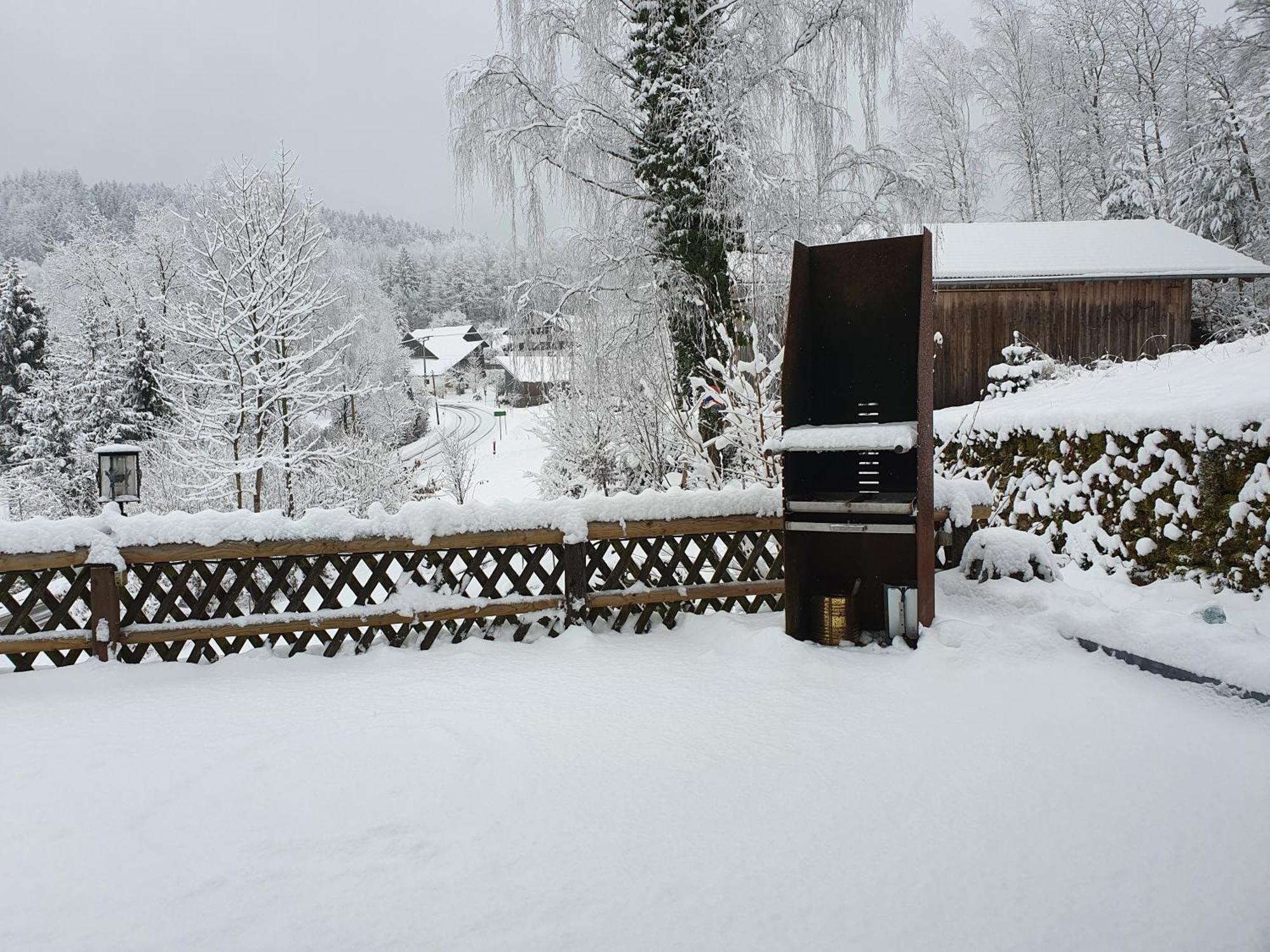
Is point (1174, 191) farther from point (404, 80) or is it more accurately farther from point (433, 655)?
point (433, 655)

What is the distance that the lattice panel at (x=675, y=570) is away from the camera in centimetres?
439

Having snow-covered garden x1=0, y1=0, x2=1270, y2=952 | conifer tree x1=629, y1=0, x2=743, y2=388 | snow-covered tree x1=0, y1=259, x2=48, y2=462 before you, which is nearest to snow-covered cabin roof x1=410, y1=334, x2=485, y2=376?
snow-covered tree x1=0, y1=259, x2=48, y2=462

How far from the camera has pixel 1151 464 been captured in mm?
5246

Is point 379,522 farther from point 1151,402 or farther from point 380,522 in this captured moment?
point 1151,402

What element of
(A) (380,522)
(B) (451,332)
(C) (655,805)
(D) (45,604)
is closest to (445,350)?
(B) (451,332)

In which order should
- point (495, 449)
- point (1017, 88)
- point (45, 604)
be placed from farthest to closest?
point (495, 449), point (1017, 88), point (45, 604)

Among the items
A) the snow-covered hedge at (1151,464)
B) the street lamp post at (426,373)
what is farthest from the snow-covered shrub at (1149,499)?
the street lamp post at (426,373)

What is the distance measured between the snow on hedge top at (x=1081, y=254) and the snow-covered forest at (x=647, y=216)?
171cm

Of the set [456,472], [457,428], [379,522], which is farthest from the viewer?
[457,428]

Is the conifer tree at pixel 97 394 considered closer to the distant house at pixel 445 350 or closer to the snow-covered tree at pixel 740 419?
the snow-covered tree at pixel 740 419

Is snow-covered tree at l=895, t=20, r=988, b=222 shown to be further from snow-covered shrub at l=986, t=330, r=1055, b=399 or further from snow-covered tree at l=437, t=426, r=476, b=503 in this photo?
snow-covered tree at l=437, t=426, r=476, b=503

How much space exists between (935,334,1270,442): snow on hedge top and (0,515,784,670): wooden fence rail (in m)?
2.93

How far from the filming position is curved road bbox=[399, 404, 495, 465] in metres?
30.4

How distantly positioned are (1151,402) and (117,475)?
10729mm
